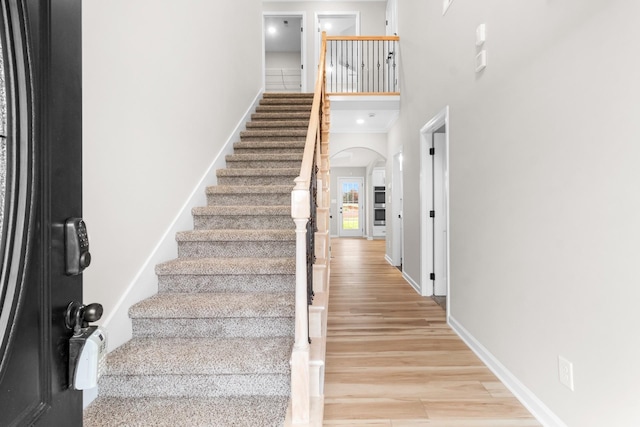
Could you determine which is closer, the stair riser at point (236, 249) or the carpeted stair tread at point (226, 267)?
the carpeted stair tread at point (226, 267)

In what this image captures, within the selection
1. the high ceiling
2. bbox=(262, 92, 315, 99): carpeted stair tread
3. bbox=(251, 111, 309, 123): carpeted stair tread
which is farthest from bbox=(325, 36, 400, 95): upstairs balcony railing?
the high ceiling

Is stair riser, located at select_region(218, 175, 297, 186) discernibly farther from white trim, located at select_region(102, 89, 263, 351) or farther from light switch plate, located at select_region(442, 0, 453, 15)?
light switch plate, located at select_region(442, 0, 453, 15)

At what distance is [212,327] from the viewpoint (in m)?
1.89

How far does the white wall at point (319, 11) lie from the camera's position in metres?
6.94

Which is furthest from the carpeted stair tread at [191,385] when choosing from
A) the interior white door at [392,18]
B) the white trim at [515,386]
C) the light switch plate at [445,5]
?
the interior white door at [392,18]

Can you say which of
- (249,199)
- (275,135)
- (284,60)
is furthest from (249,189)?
(284,60)

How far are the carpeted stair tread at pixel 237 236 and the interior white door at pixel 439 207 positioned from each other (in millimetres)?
2225

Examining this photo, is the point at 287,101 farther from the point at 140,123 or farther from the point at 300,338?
the point at 300,338

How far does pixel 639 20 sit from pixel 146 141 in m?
2.47

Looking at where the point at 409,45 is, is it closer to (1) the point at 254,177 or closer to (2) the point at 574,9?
(1) the point at 254,177

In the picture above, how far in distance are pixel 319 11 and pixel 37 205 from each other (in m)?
7.71

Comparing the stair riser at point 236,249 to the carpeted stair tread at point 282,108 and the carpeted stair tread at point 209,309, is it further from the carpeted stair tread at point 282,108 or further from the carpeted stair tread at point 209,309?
the carpeted stair tread at point 282,108

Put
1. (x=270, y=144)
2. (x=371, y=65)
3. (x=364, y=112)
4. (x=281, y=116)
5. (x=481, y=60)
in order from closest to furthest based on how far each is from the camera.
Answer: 1. (x=481, y=60)
2. (x=270, y=144)
3. (x=281, y=116)
4. (x=364, y=112)
5. (x=371, y=65)

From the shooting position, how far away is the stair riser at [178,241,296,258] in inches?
95.6
